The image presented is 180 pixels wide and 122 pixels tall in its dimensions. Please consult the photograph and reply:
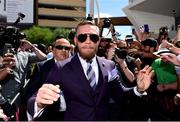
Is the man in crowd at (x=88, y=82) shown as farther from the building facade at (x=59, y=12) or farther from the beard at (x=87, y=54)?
the building facade at (x=59, y=12)

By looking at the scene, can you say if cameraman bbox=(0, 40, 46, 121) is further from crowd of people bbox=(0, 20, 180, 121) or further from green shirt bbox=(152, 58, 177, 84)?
green shirt bbox=(152, 58, 177, 84)

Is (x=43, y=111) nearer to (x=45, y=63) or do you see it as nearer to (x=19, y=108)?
(x=45, y=63)

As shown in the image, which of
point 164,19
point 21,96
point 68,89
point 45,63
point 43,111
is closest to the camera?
point 43,111

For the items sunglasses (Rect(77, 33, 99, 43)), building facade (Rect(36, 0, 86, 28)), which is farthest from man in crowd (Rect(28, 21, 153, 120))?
building facade (Rect(36, 0, 86, 28))

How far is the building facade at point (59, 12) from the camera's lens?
104m

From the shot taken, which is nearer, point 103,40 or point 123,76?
point 123,76

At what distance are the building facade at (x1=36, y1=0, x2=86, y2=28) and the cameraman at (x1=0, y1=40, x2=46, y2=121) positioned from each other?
316 ft

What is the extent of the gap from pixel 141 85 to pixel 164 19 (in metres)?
45.6

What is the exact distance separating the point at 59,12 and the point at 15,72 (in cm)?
10162

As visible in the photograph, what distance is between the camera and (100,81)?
4.02m

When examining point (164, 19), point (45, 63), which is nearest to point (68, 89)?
point (45, 63)

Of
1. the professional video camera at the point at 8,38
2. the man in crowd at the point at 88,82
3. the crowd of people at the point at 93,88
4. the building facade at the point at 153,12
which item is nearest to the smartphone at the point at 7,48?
the professional video camera at the point at 8,38

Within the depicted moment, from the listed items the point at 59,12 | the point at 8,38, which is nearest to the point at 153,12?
the point at 8,38

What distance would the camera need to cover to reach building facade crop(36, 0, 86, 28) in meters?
104
